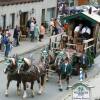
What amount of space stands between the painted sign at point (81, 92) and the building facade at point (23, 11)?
824 inches

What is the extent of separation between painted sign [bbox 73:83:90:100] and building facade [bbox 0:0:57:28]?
20939mm

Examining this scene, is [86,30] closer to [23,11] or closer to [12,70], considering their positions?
[12,70]

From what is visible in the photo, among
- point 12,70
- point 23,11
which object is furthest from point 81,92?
point 23,11

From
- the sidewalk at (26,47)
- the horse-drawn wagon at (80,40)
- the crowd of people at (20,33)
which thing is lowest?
the sidewalk at (26,47)

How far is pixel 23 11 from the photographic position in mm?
39406

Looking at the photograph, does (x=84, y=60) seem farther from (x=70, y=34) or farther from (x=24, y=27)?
(x=24, y=27)

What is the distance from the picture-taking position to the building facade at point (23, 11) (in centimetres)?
3632

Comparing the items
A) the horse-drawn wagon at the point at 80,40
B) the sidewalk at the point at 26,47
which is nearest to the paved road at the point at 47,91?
the horse-drawn wagon at the point at 80,40

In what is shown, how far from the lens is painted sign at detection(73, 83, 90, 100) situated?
49.6 ft

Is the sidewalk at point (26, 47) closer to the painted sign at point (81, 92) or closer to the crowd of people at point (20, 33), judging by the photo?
the crowd of people at point (20, 33)

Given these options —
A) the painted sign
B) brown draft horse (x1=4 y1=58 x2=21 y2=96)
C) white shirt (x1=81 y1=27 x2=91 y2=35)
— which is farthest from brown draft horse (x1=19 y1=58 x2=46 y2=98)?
white shirt (x1=81 y1=27 x2=91 y2=35)

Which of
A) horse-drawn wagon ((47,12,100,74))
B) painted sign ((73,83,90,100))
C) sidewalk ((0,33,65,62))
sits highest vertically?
painted sign ((73,83,90,100))

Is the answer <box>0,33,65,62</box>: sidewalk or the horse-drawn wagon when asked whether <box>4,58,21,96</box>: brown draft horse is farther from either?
<box>0,33,65,62</box>: sidewalk

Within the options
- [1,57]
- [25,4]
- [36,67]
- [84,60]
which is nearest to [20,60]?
[36,67]
